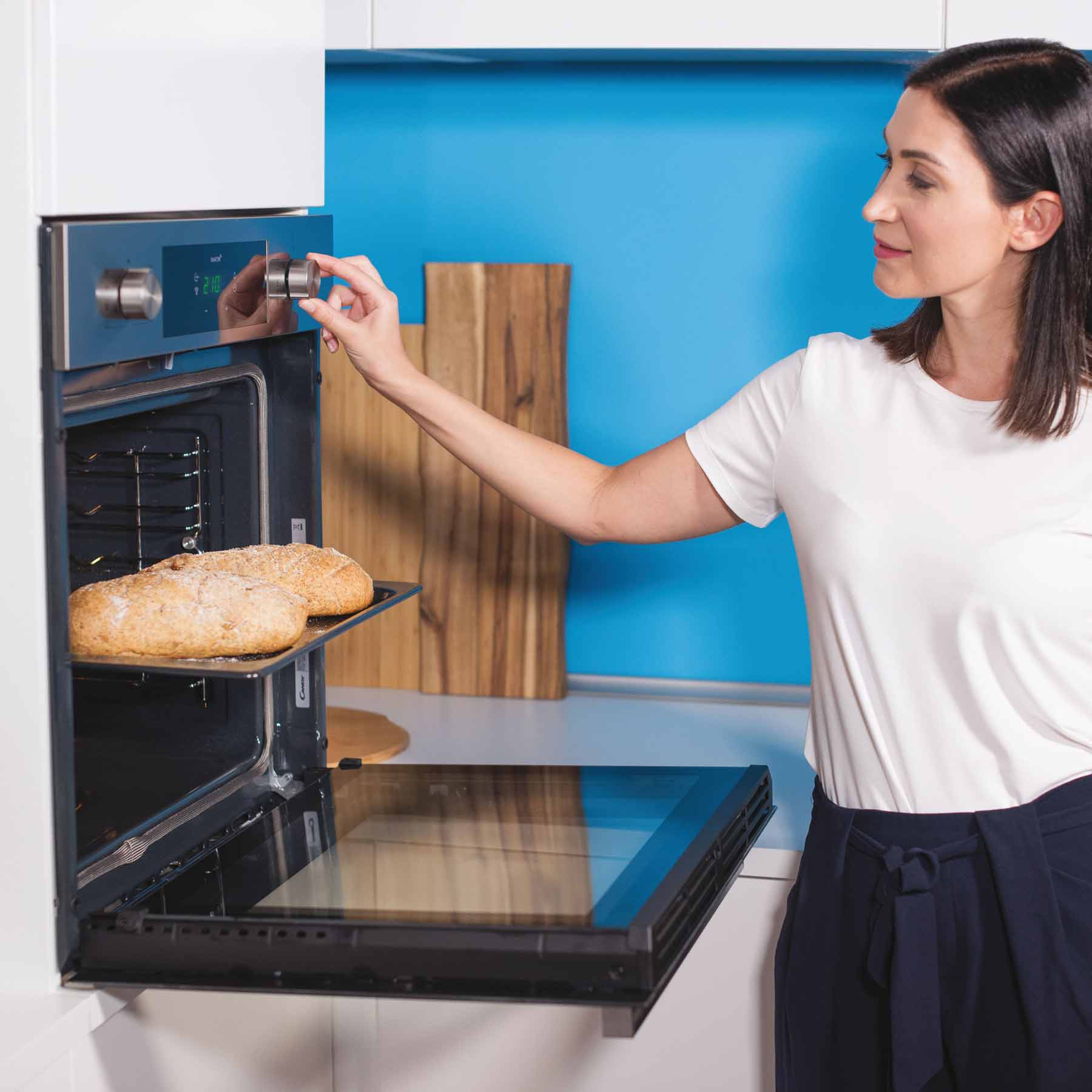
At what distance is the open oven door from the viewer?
0.91m

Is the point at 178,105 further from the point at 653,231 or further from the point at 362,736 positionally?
the point at 653,231

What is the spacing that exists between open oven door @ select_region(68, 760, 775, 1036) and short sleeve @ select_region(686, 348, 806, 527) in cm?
25

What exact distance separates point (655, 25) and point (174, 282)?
2.63ft

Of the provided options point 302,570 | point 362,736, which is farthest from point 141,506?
point 362,736

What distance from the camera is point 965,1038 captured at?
119 cm

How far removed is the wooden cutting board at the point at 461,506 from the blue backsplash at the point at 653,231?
80 millimetres

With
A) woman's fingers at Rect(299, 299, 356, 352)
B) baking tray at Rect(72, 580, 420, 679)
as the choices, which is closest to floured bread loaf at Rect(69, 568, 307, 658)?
baking tray at Rect(72, 580, 420, 679)

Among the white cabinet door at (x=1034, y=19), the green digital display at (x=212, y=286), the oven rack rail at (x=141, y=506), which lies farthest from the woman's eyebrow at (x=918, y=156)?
the oven rack rail at (x=141, y=506)

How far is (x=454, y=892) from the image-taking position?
987mm

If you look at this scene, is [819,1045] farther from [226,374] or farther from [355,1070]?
[226,374]

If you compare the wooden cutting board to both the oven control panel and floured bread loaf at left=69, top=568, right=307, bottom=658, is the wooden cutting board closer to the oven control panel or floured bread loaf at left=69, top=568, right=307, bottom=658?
the oven control panel

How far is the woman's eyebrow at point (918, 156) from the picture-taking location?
117 centimetres

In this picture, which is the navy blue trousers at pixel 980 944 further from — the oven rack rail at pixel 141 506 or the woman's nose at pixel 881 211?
the oven rack rail at pixel 141 506

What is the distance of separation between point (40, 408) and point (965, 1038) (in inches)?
34.1
